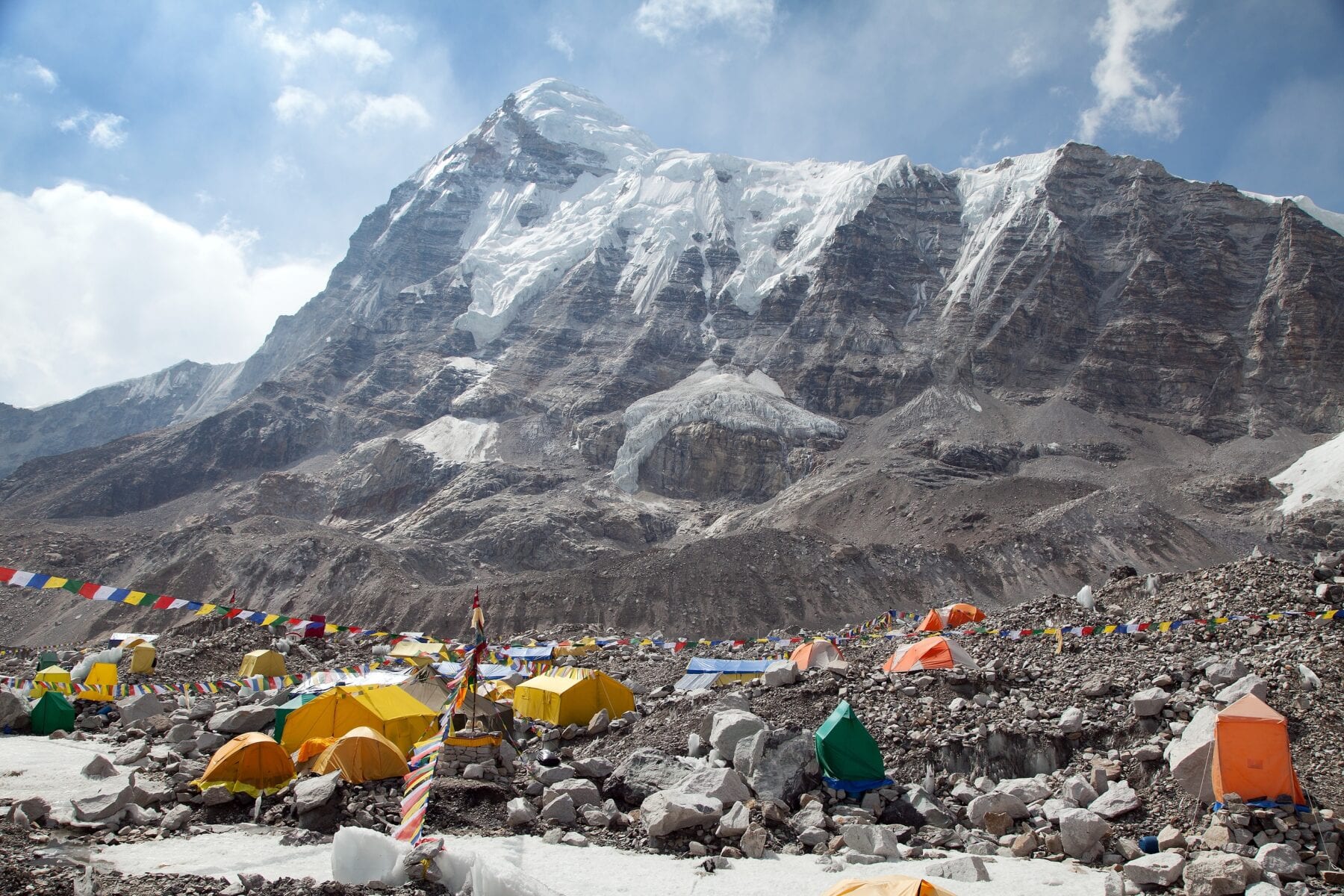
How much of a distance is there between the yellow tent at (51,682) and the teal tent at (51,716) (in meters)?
0.71

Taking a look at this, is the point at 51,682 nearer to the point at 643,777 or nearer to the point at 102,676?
the point at 102,676

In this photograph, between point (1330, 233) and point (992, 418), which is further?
point (1330, 233)

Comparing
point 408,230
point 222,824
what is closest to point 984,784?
point 222,824

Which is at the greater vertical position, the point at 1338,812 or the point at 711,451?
the point at 711,451

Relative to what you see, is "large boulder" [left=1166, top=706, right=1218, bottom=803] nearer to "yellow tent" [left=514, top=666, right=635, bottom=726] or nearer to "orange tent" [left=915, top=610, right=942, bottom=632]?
"yellow tent" [left=514, top=666, right=635, bottom=726]

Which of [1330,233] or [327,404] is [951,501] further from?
[327,404]

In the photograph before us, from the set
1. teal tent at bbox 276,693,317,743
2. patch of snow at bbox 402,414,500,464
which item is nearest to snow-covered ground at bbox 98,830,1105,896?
teal tent at bbox 276,693,317,743

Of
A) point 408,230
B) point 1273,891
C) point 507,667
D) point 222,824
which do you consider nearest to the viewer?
point 1273,891

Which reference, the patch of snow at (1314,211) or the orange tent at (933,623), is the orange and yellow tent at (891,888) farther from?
the patch of snow at (1314,211)

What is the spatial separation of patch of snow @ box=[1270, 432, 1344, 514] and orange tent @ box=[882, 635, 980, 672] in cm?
6189

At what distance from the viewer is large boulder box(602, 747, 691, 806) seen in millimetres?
11711

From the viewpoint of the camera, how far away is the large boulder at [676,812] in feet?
33.6

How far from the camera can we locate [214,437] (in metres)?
A: 107

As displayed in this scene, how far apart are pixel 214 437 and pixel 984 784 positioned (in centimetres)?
11496
